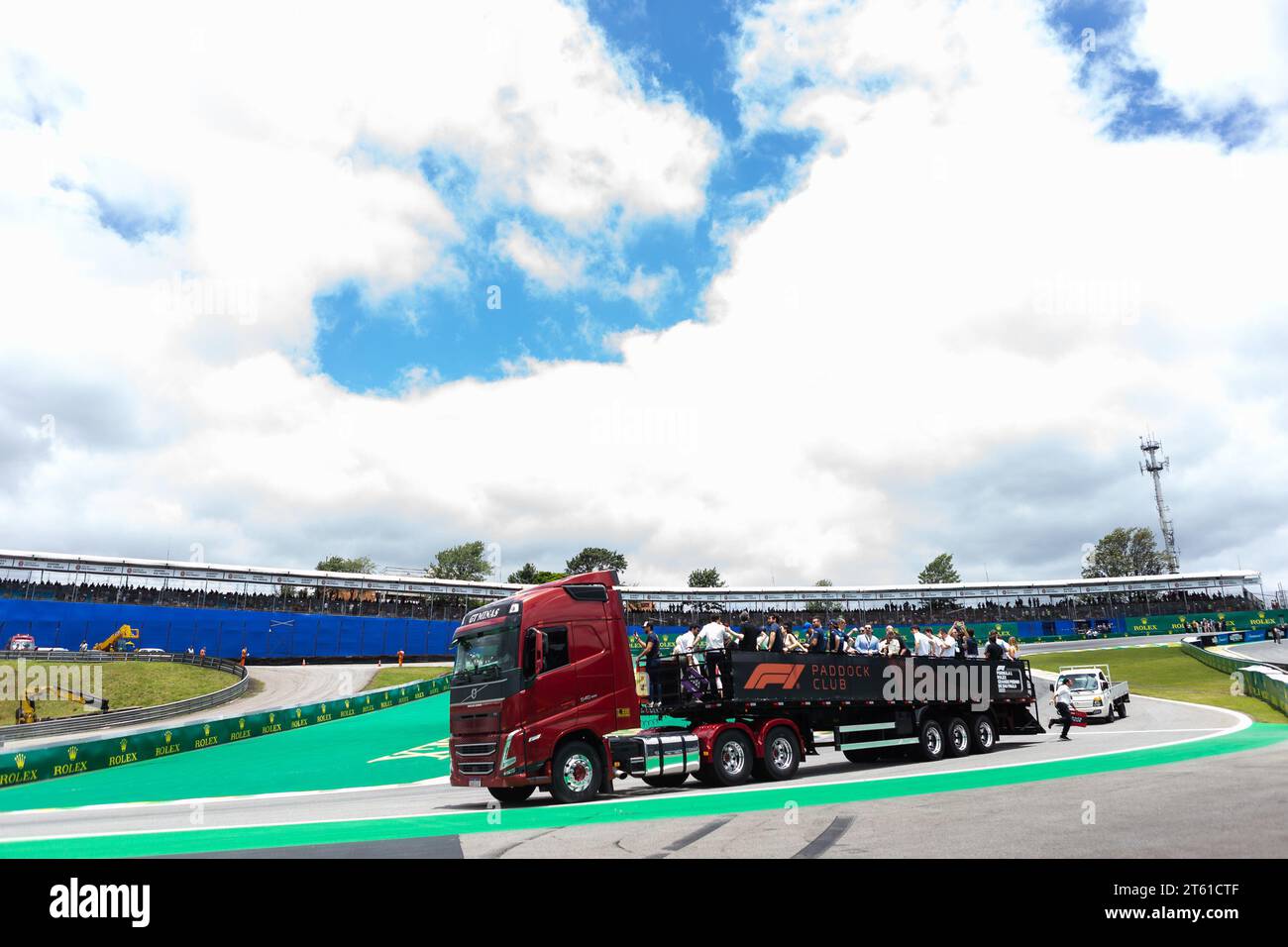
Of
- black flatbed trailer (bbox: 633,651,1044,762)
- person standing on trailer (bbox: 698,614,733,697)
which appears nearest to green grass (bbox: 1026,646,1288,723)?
black flatbed trailer (bbox: 633,651,1044,762)

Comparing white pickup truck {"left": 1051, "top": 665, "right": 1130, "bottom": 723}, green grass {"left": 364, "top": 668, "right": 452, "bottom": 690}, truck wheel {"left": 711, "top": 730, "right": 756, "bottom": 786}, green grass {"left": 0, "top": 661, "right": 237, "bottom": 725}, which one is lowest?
white pickup truck {"left": 1051, "top": 665, "right": 1130, "bottom": 723}

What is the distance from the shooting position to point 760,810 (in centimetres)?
1013

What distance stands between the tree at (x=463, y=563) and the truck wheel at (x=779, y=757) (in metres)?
124

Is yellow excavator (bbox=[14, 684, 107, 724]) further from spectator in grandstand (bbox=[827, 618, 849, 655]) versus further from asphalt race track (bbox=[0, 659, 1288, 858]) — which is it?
spectator in grandstand (bbox=[827, 618, 849, 655])

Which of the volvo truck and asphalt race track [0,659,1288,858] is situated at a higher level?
the volvo truck

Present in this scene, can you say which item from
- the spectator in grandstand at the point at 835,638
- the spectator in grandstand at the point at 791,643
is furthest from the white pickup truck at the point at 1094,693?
the spectator in grandstand at the point at 791,643

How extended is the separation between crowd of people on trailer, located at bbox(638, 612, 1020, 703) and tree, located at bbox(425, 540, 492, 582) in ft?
398

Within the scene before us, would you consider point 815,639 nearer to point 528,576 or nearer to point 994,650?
point 994,650

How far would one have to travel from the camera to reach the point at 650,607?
76.8 m

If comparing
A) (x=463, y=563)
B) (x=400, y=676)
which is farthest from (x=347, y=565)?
(x=400, y=676)

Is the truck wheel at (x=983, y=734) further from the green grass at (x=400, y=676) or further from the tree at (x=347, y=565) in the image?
the tree at (x=347, y=565)

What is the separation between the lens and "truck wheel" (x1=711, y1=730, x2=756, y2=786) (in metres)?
13.1

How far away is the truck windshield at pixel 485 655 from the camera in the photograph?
12188 millimetres

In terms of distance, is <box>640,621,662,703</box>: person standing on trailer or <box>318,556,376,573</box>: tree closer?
<box>640,621,662,703</box>: person standing on trailer
